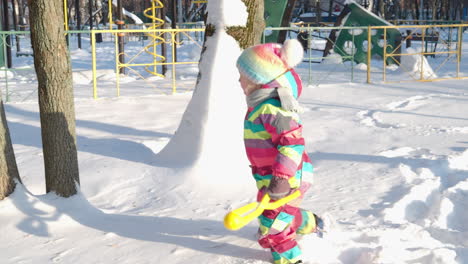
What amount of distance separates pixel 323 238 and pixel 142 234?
113 centimetres

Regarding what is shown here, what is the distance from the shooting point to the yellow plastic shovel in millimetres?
2717

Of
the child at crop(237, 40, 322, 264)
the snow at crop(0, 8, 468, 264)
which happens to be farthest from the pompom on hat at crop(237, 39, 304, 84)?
the snow at crop(0, 8, 468, 264)

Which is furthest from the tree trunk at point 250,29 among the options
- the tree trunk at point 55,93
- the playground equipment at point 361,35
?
the playground equipment at point 361,35

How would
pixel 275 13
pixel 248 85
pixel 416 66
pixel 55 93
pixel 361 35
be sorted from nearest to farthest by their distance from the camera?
pixel 248 85
pixel 55 93
pixel 416 66
pixel 361 35
pixel 275 13

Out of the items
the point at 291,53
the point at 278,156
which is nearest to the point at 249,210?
the point at 278,156

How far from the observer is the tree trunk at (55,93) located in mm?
3842

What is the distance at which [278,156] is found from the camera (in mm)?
2953

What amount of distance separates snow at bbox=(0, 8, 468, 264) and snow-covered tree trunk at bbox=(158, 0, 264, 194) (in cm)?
1

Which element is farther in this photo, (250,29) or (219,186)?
(250,29)

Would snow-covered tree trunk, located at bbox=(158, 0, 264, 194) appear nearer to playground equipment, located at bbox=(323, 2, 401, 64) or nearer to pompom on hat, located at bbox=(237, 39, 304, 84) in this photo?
pompom on hat, located at bbox=(237, 39, 304, 84)

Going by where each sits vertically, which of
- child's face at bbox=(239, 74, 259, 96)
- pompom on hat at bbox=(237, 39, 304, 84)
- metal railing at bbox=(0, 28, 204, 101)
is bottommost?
metal railing at bbox=(0, 28, 204, 101)

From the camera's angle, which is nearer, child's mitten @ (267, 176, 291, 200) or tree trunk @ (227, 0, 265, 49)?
child's mitten @ (267, 176, 291, 200)

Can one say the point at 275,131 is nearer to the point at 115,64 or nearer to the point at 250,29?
the point at 250,29

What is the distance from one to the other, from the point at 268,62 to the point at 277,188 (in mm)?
659
